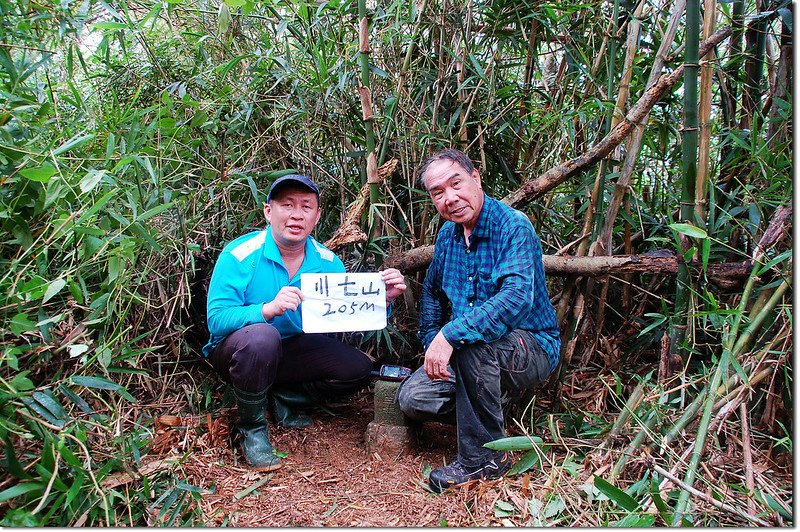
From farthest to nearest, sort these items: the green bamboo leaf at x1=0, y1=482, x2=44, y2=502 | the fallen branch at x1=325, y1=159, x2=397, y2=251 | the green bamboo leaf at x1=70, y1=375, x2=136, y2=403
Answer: the fallen branch at x1=325, y1=159, x2=397, y2=251 < the green bamboo leaf at x1=70, y1=375, x2=136, y2=403 < the green bamboo leaf at x1=0, y1=482, x2=44, y2=502

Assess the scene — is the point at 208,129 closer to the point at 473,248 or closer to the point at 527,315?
the point at 473,248

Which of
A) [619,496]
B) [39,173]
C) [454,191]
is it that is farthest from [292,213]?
[619,496]

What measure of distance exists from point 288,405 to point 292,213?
860 millimetres

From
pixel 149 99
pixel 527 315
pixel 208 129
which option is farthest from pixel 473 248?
pixel 149 99

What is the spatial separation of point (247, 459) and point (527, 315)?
3.76 ft

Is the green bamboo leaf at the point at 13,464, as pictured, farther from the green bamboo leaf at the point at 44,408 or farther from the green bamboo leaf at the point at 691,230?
the green bamboo leaf at the point at 691,230

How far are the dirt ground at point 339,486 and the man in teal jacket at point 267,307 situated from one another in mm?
106

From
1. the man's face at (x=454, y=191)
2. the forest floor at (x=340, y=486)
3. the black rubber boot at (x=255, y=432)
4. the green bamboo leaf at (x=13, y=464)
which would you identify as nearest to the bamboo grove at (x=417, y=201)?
the green bamboo leaf at (x=13, y=464)

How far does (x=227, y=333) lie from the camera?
7.39ft

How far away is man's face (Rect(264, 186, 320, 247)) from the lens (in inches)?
89.2

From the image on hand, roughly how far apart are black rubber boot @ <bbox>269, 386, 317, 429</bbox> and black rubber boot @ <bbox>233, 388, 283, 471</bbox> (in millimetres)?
236

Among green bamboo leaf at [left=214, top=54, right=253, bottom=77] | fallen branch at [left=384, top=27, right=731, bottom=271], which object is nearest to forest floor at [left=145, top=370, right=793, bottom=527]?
fallen branch at [left=384, top=27, right=731, bottom=271]

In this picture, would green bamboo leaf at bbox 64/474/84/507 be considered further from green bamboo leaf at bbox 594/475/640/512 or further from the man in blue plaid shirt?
green bamboo leaf at bbox 594/475/640/512

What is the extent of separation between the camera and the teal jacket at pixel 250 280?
2.22 metres
